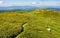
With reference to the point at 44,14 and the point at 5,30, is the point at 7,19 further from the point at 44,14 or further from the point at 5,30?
the point at 44,14

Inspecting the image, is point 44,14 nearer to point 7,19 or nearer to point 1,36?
point 7,19

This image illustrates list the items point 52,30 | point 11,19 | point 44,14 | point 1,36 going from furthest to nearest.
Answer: point 44,14 < point 11,19 < point 52,30 < point 1,36

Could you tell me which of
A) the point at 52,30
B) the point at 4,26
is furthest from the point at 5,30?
the point at 52,30

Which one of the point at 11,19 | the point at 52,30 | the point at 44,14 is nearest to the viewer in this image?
the point at 52,30

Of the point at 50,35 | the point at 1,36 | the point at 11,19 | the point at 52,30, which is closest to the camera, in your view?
the point at 1,36

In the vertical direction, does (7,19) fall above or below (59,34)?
above

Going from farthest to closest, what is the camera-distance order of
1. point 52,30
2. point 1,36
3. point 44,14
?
1. point 44,14
2. point 52,30
3. point 1,36

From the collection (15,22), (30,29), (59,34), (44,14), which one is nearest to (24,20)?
(15,22)

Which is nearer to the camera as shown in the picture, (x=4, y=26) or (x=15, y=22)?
(x=4, y=26)
